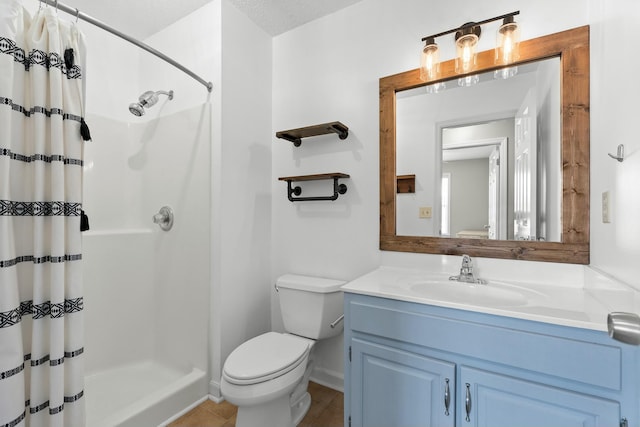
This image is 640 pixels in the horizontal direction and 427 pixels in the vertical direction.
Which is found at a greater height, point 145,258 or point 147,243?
point 147,243

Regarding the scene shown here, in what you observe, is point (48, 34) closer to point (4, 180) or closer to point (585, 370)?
point (4, 180)

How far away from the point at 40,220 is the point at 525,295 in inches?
72.5

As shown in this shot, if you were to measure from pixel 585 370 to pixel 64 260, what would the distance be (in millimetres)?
1729

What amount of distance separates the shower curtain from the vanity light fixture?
1.58m

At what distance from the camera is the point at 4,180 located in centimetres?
91

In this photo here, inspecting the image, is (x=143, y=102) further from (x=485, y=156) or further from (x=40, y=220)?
(x=485, y=156)

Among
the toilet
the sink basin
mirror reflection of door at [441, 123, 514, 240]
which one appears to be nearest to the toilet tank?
the toilet

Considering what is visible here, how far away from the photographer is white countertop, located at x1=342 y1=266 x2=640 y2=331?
946 mm

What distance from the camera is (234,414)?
1.68 meters

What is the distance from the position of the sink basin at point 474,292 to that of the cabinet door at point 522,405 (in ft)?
0.99

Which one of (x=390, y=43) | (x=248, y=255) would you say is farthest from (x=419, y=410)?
(x=390, y=43)

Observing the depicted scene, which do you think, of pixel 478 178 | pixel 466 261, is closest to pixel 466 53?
pixel 478 178

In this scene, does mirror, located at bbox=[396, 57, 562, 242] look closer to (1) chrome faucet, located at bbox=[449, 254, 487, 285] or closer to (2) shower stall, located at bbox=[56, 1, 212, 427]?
(1) chrome faucet, located at bbox=[449, 254, 487, 285]

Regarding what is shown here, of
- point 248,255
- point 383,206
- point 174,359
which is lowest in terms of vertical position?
point 174,359
